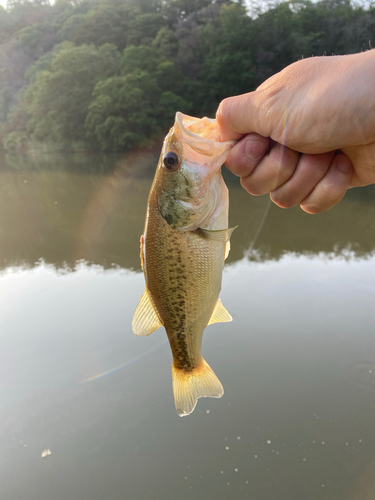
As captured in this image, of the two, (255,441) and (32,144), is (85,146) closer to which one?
(32,144)

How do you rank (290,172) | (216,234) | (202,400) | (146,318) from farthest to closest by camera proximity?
(202,400), (290,172), (146,318), (216,234)

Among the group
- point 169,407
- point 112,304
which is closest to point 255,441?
point 169,407

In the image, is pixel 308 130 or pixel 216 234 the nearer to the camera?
pixel 216 234

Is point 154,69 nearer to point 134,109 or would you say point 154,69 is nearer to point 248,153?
point 134,109

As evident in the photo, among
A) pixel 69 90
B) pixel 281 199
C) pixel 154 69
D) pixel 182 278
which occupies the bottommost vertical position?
pixel 182 278

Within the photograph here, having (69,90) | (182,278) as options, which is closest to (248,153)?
(182,278)

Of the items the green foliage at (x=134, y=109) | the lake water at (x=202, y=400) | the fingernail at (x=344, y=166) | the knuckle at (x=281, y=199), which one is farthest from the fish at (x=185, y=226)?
the green foliage at (x=134, y=109)
